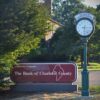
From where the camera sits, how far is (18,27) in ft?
53.7

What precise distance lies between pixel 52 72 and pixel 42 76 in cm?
47

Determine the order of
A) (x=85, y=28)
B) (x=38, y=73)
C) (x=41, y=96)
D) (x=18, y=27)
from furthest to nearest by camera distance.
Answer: (x=38, y=73)
(x=41, y=96)
(x=18, y=27)
(x=85, y=28)

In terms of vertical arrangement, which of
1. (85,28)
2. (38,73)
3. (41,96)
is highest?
(85,28)

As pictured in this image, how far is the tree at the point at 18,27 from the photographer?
1577 cm

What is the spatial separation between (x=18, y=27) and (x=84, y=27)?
3.44m

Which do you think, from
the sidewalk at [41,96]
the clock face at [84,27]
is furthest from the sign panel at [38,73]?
the clock face at [84,27]

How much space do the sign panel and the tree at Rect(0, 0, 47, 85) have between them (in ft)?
2.04

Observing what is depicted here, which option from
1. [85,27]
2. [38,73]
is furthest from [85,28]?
[38,73]

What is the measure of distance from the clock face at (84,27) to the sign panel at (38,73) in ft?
14.7

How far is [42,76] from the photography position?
714 inches

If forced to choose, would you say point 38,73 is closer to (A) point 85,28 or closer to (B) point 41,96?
(B) point 41,96

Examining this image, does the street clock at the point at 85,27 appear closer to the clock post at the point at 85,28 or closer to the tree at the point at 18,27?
the clock post at the point at 85,28

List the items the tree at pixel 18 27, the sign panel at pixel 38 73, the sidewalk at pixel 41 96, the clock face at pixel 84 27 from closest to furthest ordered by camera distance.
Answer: the clock face at pixel 84 27 < the tree at pixel 18 27 < the sidewalk at pixel 41 96 < the sign panel at pixel 38 73

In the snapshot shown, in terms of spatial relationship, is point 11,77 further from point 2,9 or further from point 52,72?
point 2,9
